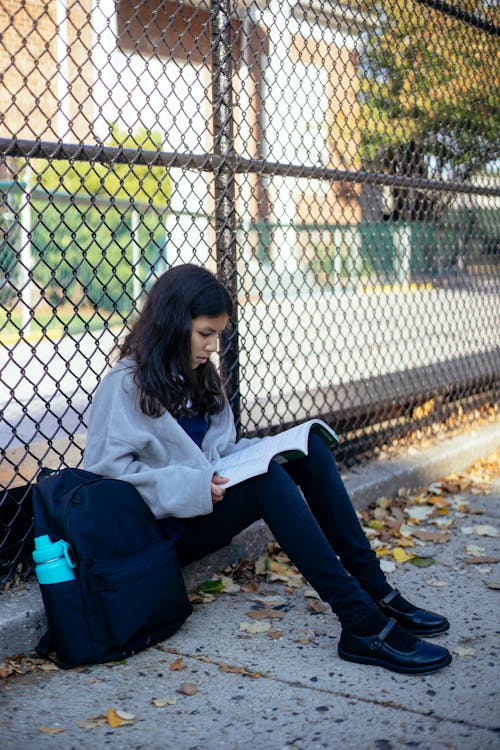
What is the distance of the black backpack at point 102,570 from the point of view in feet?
8.30

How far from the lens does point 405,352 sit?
9.02 metres

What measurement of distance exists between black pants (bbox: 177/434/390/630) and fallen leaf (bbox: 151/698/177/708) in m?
0.53

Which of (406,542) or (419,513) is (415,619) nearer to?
(406,542)

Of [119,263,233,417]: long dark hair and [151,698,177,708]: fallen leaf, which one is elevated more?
[119,263,233,417]: long dark hair

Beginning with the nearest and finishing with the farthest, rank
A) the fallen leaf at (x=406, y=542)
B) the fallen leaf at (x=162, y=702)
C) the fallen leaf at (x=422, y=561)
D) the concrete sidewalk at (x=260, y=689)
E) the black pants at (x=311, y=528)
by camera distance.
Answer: the concrete sidewalk at (x=260, y=689), the fallen leaf at (x=162, y=702), the black pants at (x=311, y=528), the fallen leaf at (x=422, y=561), the fallen leaf at (x=406, y=542)

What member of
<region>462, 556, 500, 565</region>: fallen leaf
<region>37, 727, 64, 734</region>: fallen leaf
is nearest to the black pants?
<region>37, 727, 64, 734</region>: fallen leaf

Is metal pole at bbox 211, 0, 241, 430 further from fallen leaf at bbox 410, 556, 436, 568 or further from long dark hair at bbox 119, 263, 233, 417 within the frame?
fallen leaf at bbox 410, 556, 436, 568

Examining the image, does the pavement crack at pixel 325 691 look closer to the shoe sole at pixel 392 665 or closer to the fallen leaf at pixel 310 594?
the shoe sole at pixel 392 665

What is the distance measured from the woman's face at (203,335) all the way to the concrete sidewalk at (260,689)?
0.91 m

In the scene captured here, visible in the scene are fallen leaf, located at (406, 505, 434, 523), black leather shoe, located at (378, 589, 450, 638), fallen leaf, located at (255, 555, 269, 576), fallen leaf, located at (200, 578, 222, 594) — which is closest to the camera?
black leather shoe, located at (378, 589, 450, 638)

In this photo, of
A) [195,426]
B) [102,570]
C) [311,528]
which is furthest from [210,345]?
[102,570]

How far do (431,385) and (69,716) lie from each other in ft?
11.4

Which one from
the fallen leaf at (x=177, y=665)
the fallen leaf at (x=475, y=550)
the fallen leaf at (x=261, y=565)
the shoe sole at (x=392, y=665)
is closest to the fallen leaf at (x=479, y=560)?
the fallen leaf at (x=475, y=550)

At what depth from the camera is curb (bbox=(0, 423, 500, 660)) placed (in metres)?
2.68
